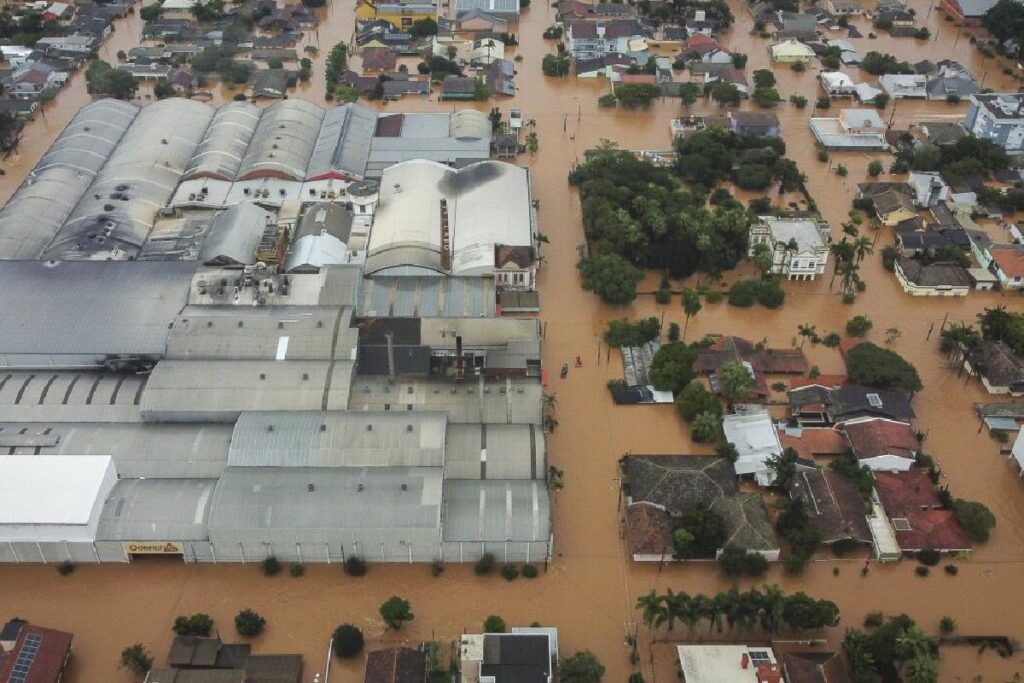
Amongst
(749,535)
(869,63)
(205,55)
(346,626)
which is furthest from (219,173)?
(869,63)

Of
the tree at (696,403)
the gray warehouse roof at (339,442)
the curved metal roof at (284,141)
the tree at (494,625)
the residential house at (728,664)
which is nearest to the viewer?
the residential house at (728,664)

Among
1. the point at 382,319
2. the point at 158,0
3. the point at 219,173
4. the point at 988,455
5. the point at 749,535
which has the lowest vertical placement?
the point at 749,535

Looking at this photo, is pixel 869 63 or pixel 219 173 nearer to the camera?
pixel 219 173

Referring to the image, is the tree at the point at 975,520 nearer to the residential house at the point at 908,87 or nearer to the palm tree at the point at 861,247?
the palm tree at the point at 861,247

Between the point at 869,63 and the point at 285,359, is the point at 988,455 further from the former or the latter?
the point at 869,63

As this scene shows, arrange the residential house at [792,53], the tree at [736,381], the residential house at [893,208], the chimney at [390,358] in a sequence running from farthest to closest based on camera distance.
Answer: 1. the residential house at [792,53]
2. the residential house at [893,208]
3. the tree at [736,381]
4. the chimney at [390,358]

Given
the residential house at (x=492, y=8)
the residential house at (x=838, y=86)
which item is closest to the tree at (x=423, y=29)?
the residential house at (x=492, y=8)
